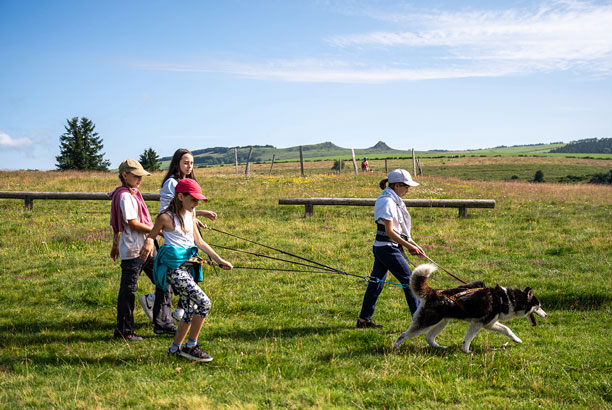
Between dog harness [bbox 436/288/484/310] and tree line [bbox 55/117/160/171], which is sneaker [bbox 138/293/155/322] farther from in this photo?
tree line [bbox 55/117/160/171]

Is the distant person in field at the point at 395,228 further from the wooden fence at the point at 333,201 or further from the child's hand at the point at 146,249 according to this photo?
the wooden fence at the point at 333,201

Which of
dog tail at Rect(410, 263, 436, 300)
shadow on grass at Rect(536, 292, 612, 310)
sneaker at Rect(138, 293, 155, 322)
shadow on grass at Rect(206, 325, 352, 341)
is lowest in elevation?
shadow on grass at Rect(536, 292, 612, 310)

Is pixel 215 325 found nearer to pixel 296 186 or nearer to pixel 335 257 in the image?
pixel 335 257

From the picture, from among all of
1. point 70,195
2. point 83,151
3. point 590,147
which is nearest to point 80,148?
point 83,151

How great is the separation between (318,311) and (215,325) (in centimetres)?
169

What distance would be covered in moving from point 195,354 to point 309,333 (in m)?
1.70

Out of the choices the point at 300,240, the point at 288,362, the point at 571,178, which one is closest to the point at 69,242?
the point at 300,240

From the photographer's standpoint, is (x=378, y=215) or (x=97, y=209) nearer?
(x=378, y=215)

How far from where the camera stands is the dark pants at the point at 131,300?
5613 mm

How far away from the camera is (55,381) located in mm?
4594

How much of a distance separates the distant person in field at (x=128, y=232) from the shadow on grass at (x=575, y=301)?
20.7 ft

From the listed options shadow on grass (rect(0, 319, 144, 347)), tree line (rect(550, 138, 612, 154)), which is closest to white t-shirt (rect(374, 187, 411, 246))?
shadow on grass (rect(0, 319, 144, 347))

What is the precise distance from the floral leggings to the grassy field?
629 mm

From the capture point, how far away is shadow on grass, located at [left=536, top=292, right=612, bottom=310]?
7.27 m
